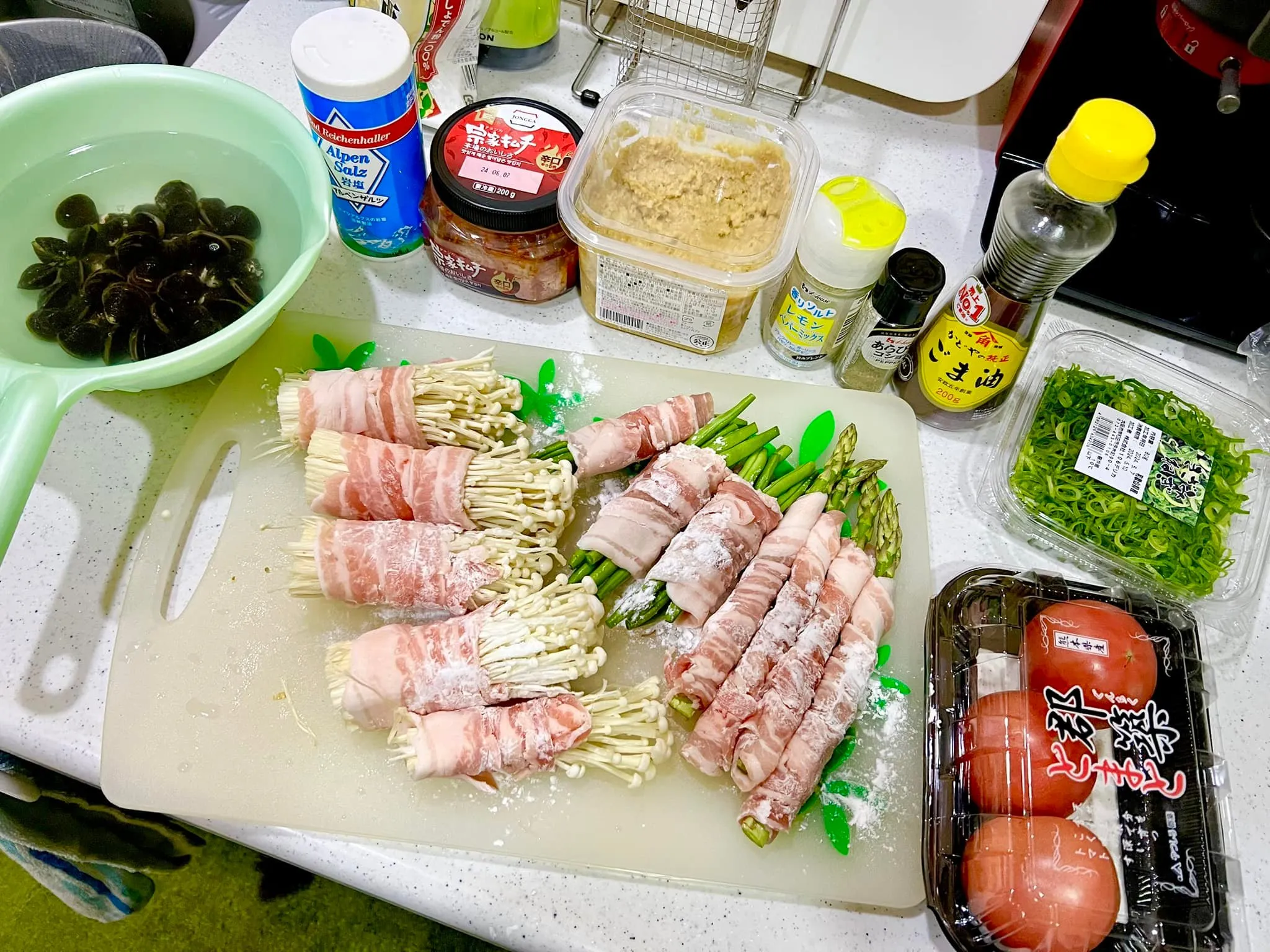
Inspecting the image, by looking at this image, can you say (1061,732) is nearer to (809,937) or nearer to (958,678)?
(958,678)

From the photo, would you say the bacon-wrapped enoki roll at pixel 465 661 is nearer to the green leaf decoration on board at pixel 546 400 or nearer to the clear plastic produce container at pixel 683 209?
the green leaf decoration on board at pixel 546 400

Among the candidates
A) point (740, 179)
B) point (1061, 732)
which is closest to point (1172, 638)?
point (1061, 732)

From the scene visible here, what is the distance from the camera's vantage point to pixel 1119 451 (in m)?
1.06

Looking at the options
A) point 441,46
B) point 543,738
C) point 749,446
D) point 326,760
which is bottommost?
point 326,760

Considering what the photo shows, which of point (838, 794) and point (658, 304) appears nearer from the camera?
point (838, 794)

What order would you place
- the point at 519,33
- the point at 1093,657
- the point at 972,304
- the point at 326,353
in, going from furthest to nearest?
the point at 519,33 → the point at 326,353 → the point at 972,304 → the point at 1093,657

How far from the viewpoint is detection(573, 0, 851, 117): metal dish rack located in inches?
51.4

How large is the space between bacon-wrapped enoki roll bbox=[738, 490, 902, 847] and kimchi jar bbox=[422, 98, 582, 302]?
0.61m

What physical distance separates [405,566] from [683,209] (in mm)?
591

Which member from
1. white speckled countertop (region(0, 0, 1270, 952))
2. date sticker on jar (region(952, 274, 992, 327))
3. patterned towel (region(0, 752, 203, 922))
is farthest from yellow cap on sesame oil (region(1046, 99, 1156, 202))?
patterned towel (region(0, 752, 203, 922))

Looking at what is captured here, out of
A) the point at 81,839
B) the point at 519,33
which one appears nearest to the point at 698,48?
the point at 519,33

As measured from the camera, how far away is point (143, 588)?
3.16 ft

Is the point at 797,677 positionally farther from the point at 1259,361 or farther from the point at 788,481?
the point at 1259,361

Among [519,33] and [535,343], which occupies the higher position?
[519,33]
